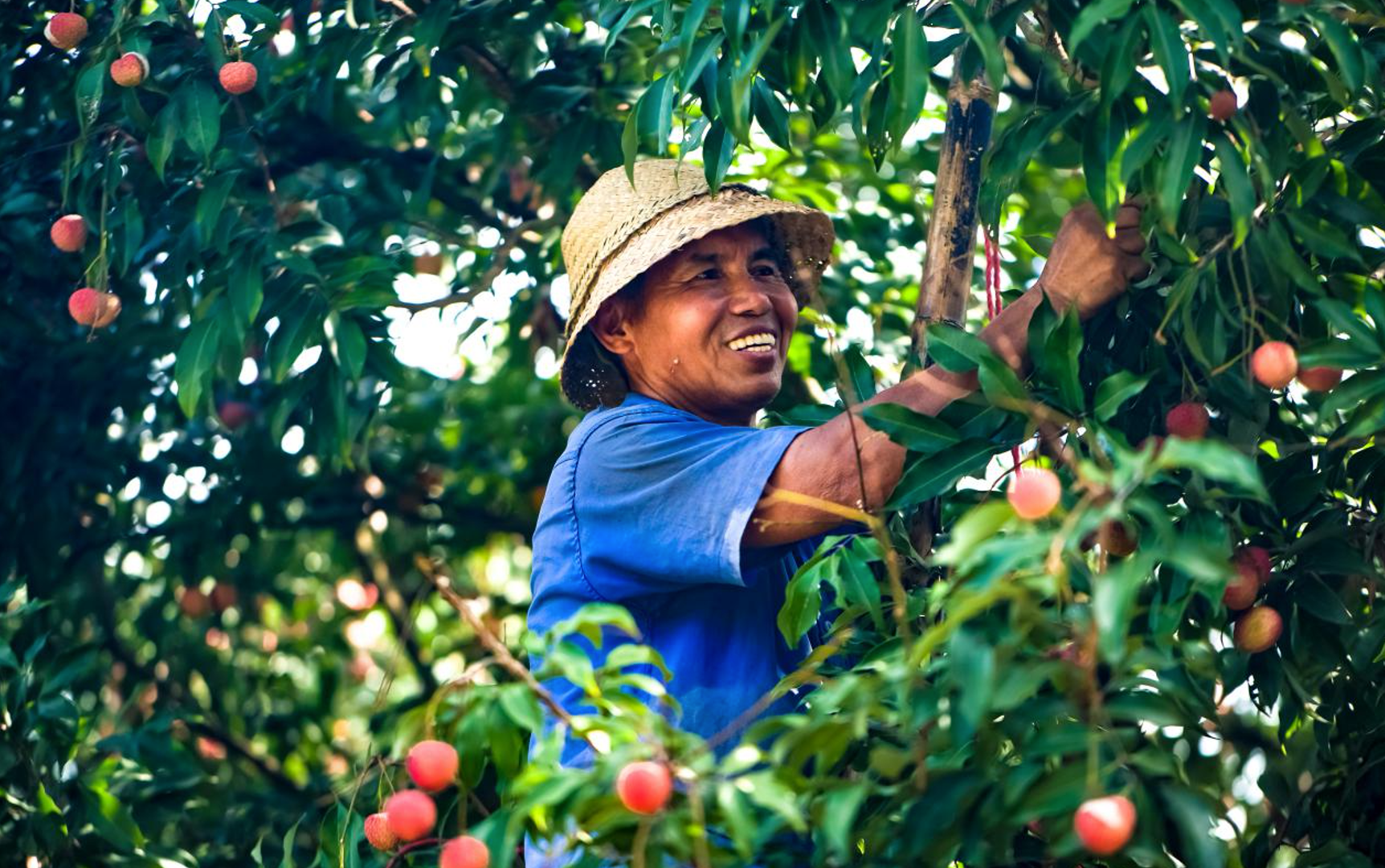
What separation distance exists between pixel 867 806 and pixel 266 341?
1.69 metres

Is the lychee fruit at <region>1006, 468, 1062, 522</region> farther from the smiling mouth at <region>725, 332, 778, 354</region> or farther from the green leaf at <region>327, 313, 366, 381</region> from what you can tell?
the green leaf at <region>327, 313, 366, 381</region>

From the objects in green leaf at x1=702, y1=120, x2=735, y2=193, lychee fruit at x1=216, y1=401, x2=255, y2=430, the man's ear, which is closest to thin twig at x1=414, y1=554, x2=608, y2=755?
green leaf at x1=702, y1=120, x2=735, y2=193

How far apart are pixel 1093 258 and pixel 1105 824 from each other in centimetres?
93

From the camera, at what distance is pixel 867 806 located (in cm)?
232

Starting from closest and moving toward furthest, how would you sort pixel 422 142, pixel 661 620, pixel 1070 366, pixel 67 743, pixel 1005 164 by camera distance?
pixel 1070 366
pixel 1005 164
pixel 661 620
pixel 67 743
pixel 422 142

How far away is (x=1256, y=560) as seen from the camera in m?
2.42

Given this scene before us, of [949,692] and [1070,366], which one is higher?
[1070,366]

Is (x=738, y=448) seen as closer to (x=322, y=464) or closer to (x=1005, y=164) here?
(x=1005, y=164)

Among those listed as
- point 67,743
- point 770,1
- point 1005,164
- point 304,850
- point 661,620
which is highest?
point 770,1

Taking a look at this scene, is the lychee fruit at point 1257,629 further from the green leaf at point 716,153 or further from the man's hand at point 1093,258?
the green leaf at point 716,153

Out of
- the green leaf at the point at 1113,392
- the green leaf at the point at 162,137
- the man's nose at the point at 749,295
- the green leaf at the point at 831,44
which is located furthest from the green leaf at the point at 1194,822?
the green leaf at the point at 162,137

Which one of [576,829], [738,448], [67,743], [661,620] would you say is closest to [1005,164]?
[738,448]

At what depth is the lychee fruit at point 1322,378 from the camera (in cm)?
240

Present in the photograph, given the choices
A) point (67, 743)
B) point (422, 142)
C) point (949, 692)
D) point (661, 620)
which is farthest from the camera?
point (422, 142)
